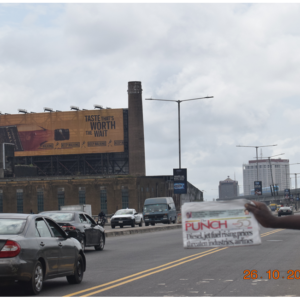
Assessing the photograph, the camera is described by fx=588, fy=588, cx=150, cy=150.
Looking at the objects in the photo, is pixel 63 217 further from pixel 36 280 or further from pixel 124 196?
pixel 124 196

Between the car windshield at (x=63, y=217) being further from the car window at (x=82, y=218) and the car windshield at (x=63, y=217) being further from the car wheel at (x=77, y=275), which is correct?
the car wheel at (x=77, y=275)

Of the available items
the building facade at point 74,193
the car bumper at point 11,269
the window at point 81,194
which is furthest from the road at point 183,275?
the window at point 81,194

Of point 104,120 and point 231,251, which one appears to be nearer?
point 231,251

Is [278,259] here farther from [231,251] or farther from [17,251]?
[17,251]

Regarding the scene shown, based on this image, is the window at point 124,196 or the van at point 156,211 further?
the window at point 124,196

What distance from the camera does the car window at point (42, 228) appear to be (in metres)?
11.0

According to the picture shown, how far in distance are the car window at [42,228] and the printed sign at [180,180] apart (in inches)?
1524

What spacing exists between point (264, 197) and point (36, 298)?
166 meters

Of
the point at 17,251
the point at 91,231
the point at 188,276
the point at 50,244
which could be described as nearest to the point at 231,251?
the point at 91,231

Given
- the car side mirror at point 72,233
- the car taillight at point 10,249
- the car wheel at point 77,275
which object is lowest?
the car wheel at point 77,275

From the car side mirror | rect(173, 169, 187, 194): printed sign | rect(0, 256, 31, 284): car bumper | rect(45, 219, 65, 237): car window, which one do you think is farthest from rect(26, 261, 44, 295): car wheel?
rect(173, 169, 187, 194): printed sign

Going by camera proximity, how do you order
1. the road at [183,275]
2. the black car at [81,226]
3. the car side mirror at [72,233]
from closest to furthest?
the road at [183,275], the car side mirror at [72,233], the black car at [81,226]

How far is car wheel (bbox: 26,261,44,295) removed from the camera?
1005 cm

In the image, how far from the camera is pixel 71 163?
11488 cm
